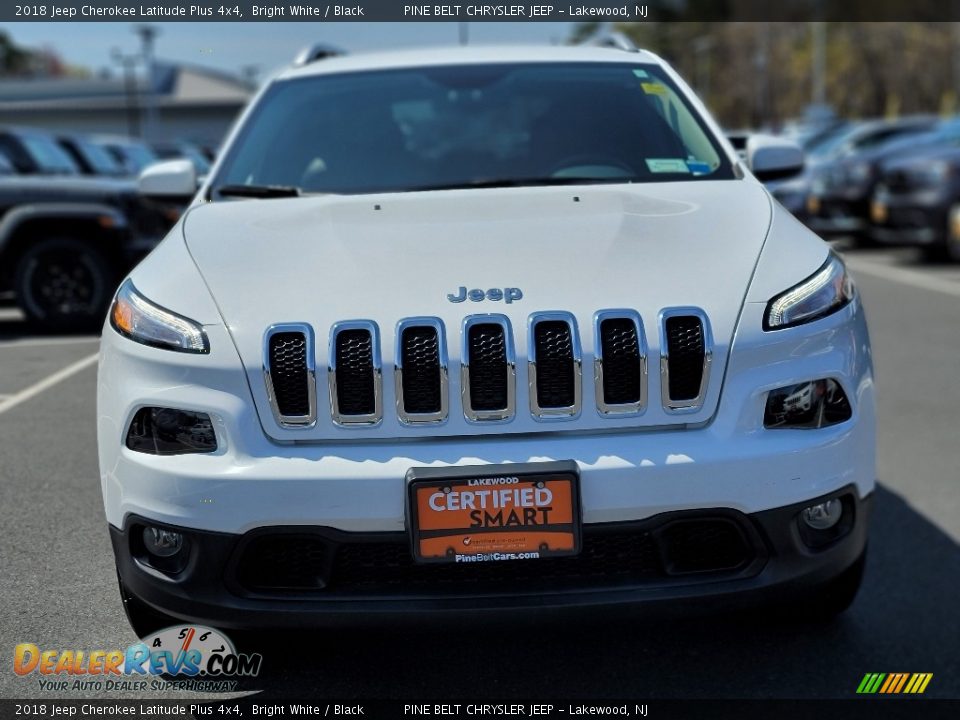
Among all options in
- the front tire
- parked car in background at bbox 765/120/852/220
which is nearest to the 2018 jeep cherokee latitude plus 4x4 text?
the front tire

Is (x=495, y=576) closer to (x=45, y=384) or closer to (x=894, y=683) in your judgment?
(x=894, y=683)

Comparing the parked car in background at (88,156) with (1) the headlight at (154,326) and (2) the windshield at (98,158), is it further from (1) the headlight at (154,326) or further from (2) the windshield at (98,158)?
(1) the headlight at (154,326)

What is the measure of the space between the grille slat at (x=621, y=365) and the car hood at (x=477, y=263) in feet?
0.11

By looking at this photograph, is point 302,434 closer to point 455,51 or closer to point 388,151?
point 388,151

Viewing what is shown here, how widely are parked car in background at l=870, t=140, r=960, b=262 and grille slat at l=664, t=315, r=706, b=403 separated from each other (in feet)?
37.0

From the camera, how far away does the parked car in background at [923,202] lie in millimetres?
13703

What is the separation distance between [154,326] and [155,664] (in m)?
0.86

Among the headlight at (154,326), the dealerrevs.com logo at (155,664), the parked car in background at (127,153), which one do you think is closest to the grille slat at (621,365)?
the headlight at (154,326)

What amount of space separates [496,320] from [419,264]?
350mm

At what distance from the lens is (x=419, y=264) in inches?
124

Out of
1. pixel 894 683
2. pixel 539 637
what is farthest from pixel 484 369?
pixel 894 683

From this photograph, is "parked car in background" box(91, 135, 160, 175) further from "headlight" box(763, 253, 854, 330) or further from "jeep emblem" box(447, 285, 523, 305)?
"headlight" box(763, 253, 854, 330)

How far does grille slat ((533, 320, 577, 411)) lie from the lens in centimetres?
286

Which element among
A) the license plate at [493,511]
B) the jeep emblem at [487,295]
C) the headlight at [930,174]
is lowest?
the headlight at [930,174]
